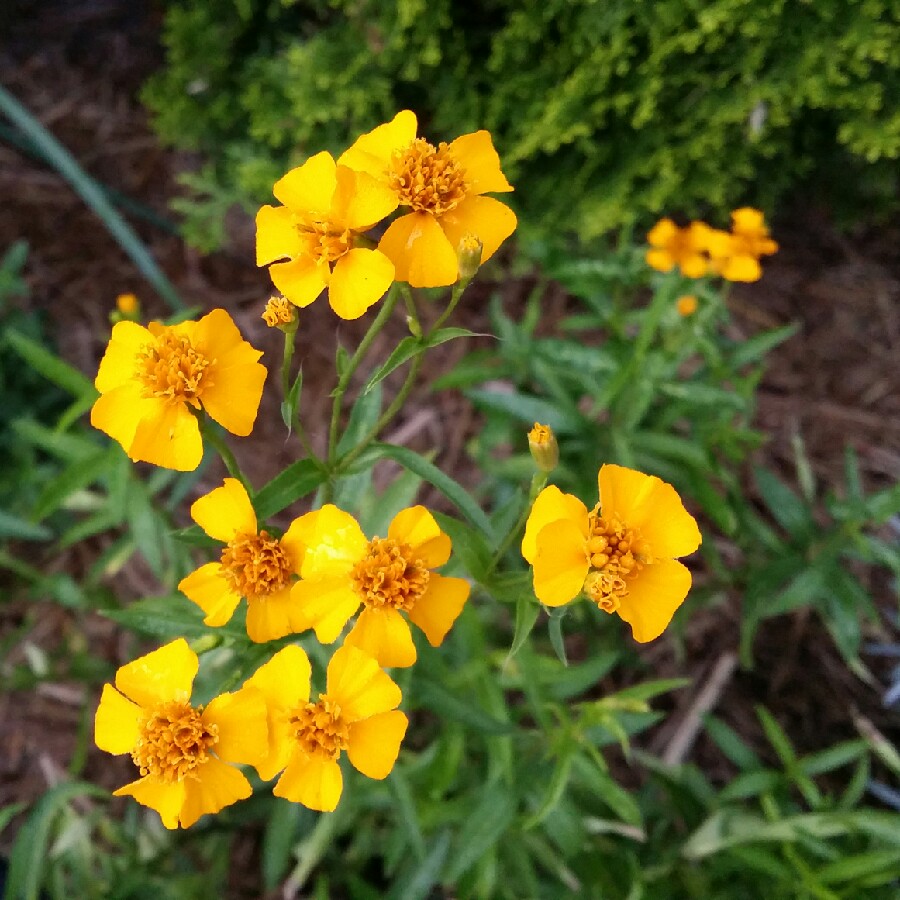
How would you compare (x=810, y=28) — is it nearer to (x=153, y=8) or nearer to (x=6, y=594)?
(x=153, y=8)

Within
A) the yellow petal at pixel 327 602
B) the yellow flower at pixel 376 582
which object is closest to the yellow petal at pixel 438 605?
the yellow flower at pixel 376 582

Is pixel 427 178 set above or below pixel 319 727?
above

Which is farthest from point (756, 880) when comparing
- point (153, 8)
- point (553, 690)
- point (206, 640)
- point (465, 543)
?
point (153, 8)

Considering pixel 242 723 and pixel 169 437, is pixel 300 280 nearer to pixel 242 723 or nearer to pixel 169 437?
pixel 169 437

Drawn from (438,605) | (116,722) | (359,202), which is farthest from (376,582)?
(359,202)

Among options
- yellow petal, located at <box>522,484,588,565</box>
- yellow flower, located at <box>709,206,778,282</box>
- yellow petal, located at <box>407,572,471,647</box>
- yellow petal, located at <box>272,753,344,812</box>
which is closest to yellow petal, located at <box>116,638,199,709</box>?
yellow petal, located at <box>272,753,344,812</box>
